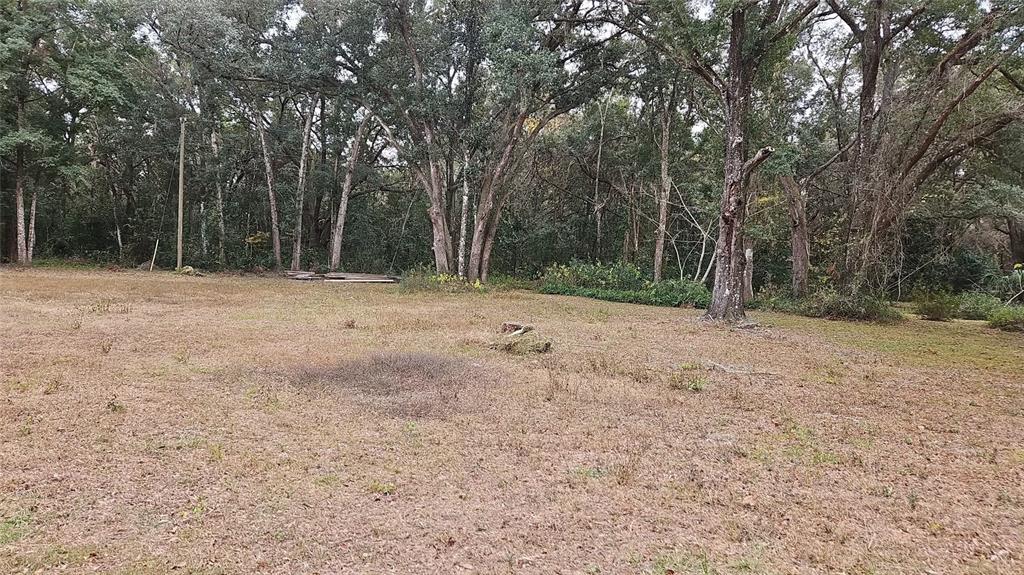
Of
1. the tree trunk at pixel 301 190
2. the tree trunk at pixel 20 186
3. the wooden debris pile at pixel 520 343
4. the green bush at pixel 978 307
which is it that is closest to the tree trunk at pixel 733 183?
the wooden debris pile at pixel 520 343

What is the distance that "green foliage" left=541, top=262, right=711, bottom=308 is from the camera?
12.8 meters

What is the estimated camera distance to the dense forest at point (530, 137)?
29.6 feet

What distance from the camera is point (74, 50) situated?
49.7ft

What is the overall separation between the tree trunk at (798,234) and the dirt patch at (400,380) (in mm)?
10264

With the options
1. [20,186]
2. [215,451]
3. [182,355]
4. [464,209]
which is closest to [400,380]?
[215,451]

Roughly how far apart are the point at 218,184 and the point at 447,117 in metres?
8.64

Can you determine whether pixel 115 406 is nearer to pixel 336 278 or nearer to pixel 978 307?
pixel 336 278

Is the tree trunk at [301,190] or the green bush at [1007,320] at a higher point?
the tree trunk at [301,190]

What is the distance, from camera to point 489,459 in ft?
9.33

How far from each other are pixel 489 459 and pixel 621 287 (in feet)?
39.3

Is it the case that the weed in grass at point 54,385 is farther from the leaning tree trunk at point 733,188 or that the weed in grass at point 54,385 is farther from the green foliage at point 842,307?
the green foliage at point 842,307

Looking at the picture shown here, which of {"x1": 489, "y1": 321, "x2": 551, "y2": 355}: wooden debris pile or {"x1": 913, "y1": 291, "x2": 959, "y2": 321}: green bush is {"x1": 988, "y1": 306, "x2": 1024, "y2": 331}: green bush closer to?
{"x1": 913, "y1": 291, "x2": 959, "y2": 321}: green bush

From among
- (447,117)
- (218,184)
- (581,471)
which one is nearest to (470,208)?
(447,117)

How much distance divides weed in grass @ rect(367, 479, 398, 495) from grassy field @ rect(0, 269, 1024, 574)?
2 cm
